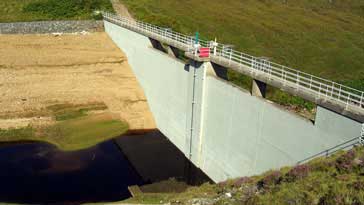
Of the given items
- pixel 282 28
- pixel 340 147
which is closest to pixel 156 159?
pixel 340 147

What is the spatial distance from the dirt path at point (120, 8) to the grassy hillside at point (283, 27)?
3.91 feet

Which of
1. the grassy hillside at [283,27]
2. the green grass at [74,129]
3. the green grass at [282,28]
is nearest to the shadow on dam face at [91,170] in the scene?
the green grass at [74,129]

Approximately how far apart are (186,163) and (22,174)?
13.8m

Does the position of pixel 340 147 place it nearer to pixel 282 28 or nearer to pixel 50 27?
pixel 50 27

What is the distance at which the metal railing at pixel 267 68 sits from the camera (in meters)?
20.4

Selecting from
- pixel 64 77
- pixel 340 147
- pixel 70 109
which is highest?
pixel 340 147

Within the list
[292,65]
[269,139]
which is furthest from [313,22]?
[269,139]

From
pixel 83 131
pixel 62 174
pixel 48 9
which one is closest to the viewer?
pixel 62 174

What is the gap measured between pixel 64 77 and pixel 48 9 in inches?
749

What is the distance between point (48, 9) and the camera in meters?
60.2

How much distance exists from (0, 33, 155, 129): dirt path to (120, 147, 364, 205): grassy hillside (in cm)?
2459

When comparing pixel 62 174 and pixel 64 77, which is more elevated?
pixel 64 77

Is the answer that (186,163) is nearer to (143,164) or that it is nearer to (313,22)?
(143,164)

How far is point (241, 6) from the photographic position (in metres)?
77.1
